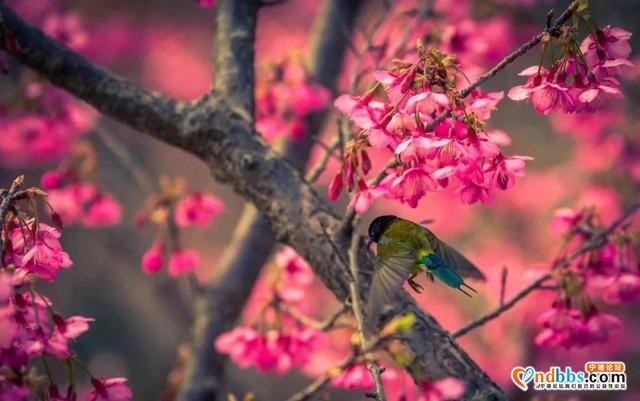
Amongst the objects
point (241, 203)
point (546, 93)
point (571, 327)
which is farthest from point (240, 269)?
point (241, 203)

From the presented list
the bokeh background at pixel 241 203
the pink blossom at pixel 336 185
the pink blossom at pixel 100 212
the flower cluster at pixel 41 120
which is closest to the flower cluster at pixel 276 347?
the pink blossom at pixel 336 185

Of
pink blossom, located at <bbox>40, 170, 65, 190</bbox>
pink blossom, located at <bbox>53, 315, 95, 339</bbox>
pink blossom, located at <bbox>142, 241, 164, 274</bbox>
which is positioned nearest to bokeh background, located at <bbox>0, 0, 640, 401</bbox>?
pink blossom, located at <bbox>40, 170, 65, 190</bbox>

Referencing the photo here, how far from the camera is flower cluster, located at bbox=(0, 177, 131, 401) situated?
Result: 0.97 metres

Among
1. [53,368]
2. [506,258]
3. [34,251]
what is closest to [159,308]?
[53,368]

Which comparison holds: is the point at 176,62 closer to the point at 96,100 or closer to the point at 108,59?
the point at 108,59

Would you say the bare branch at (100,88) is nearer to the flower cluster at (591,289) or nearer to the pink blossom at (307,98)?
the pink blossom at (307,98)

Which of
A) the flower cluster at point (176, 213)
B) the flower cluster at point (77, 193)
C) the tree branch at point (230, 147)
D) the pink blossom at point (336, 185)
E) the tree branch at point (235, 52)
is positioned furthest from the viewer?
the flower cluster at point (77, 193)

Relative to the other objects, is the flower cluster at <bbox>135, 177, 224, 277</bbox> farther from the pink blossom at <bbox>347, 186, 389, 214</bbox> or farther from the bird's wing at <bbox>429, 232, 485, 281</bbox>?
the pink blossom at <bbox>347, 186, 389, 214</bbox>

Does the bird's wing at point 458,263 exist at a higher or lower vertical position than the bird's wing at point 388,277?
higher

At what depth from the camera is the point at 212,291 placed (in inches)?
84.6

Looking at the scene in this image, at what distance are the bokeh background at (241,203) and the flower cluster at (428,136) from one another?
213 centimetres

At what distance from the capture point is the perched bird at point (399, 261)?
1.08 meters

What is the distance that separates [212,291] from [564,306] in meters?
1.11

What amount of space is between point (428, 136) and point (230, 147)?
0.54 meters
